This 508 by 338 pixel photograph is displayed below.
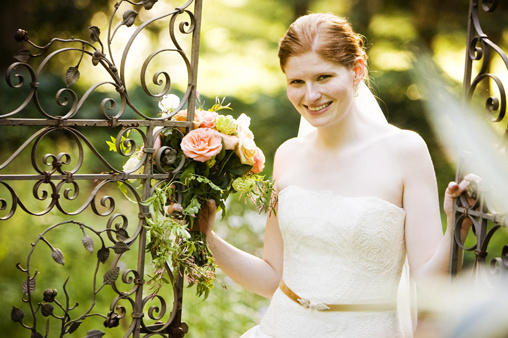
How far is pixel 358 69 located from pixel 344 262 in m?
0.70

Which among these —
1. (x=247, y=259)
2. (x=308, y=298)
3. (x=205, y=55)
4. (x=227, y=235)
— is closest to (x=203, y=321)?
(x=227, y=235)

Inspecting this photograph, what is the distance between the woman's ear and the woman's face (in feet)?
0.13

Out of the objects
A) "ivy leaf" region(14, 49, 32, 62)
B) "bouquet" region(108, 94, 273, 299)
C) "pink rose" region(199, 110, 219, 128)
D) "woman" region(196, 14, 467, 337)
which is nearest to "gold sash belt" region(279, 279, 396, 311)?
"woman" region(196, 14, 467, 337)

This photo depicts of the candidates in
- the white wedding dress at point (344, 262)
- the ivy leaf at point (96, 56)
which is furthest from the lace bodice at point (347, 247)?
the ivy leaf at point (96, 56)

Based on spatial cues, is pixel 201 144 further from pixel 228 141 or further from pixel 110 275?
pixel 110 275

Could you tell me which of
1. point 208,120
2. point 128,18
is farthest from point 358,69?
point 128,18

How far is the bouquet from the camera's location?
2168 millimetres

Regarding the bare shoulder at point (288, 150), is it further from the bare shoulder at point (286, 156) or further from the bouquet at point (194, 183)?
the bouquet at point (194, 183)

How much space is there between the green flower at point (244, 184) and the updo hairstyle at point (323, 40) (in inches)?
17.6

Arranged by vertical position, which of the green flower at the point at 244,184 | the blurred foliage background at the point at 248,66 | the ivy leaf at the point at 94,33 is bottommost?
the blurred foliage background at the point at 248,66

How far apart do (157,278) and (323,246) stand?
60 centimetres

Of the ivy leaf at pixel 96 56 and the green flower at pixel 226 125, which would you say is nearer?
the ivy leaf at pixel 96 56

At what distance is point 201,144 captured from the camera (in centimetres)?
219

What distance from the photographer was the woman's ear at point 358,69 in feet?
7.59
